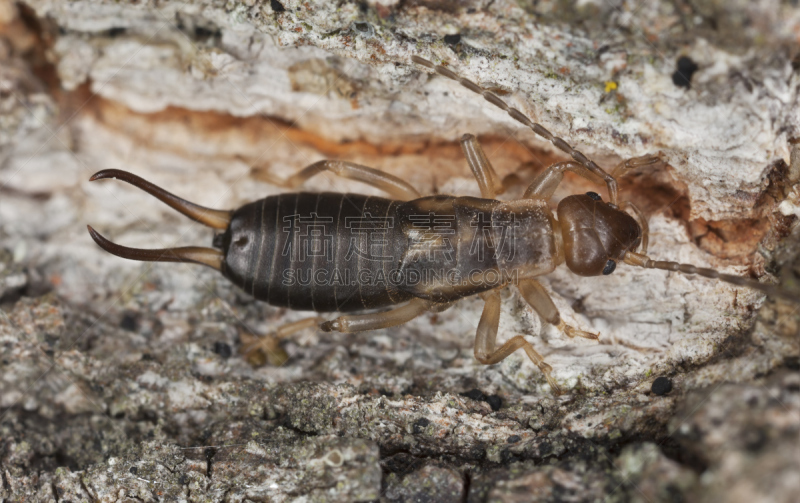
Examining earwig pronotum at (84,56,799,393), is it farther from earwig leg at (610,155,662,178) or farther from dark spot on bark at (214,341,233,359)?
dark spot on bark at (214,341,233,359)

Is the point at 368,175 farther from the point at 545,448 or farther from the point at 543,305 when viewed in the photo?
the point at 545,448

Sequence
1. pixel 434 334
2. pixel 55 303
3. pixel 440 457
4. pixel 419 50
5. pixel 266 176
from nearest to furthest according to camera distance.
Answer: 1. pixel 440 457
2. pixel 419 50
3. pixel 55 303
4. pixel 434 334
5. pixel 266 176

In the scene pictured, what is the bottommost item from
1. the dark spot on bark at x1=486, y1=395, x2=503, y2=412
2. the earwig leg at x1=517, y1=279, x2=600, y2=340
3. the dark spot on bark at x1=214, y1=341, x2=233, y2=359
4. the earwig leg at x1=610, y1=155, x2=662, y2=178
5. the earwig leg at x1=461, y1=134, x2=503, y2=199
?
the dark spot on bark at x1=214, y1=341, x2=233, y2=359

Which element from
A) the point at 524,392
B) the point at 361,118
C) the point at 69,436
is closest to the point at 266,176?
the point at 361,118

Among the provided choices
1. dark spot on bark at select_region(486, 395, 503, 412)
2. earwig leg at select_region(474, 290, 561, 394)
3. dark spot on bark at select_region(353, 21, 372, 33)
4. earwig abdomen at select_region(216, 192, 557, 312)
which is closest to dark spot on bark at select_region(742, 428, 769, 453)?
earwig leg at select_region(474, 290, 561, 394)

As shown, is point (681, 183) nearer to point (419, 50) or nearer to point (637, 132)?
point (637, 132)
